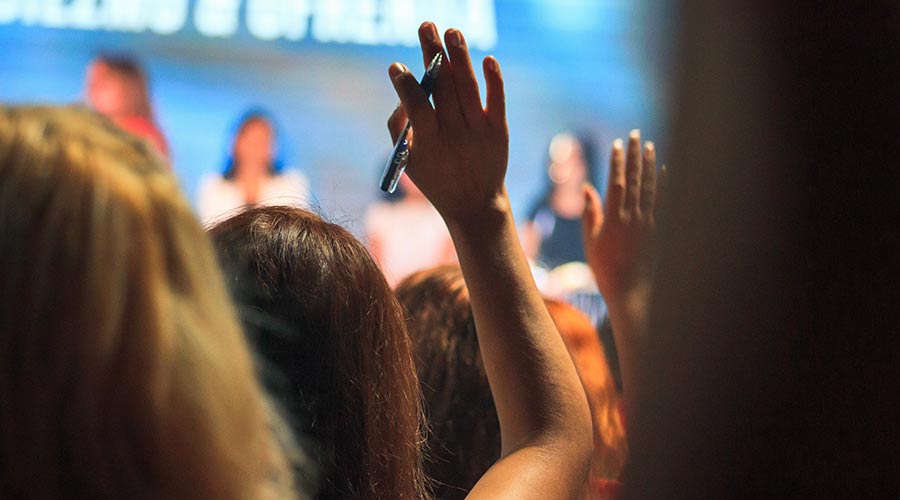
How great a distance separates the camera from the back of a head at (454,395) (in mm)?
1216

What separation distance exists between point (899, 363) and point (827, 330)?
0.03m

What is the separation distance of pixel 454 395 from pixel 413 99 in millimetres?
513

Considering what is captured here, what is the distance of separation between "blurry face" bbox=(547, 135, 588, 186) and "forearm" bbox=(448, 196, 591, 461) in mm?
3179

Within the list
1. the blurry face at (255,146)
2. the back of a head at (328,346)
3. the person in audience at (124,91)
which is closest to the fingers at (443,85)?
the back of a head at (328,346)

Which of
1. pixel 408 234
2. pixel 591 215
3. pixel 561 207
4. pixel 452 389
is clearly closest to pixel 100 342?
pixel 452 389

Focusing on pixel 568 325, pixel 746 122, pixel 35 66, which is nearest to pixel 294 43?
pixel 35 66

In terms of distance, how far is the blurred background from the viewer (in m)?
3.94

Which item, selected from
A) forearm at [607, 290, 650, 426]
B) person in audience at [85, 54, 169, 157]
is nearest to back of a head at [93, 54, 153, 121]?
person in audience at [85, 54, 169, 157]

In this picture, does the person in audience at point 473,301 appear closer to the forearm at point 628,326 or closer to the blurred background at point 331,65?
the forearm at point 628,326

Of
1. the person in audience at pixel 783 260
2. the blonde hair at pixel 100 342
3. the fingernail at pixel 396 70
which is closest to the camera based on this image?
the person in audience at pixel 783 260

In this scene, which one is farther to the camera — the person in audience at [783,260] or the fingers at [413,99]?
the fingers at [413,99]

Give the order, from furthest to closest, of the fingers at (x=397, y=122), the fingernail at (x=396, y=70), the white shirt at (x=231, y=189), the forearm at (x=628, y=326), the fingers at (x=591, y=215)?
the white shirt at (x=231, y=189), the fingers at (x=591, y=215), the forearm at (x=628, y=326), the fingers at (x=397, y=122), the fingernail at (x=396, y=70)

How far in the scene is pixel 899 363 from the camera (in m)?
0.37

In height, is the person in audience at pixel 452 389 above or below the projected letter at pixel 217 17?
below
